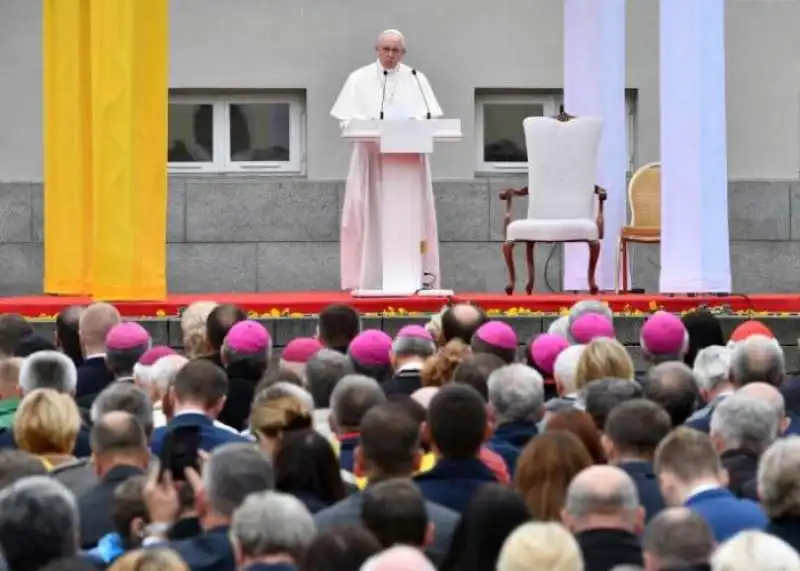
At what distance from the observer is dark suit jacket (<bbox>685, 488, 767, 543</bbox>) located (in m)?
5.00

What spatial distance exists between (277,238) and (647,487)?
35.8ft

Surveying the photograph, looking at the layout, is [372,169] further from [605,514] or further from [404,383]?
[605,514]

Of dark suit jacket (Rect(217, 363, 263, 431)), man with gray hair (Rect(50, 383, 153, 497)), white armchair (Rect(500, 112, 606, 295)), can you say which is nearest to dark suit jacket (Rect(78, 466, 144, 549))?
man with gray hair (Rect(50, 383, 153, 497))

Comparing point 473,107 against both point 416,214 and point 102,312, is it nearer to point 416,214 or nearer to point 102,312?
point 416,214

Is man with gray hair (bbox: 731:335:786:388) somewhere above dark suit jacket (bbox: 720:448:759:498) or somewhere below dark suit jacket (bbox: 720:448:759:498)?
above

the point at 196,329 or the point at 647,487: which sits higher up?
the point at 196,329

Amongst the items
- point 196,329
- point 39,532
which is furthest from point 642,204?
point 39,532

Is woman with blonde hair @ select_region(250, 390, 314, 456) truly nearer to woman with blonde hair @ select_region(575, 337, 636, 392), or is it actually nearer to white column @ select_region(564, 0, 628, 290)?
woman with blonde hair @ select_region(575, 337, 636, 392)

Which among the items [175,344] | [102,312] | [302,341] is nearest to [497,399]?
[302,341]

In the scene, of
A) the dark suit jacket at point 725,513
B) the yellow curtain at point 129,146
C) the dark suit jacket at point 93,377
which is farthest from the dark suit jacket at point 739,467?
the yellow curtain at point 129,146

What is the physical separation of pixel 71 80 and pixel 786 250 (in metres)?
5.75

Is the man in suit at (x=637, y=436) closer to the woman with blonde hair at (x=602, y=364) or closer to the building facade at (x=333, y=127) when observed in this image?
the woman with blonde hair at (x=602, y=364)

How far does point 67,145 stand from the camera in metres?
13.9

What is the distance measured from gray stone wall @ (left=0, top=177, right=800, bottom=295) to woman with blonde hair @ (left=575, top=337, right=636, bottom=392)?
9084 millimetres
